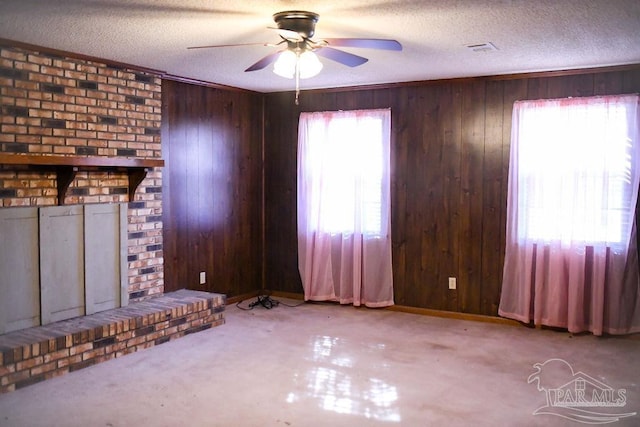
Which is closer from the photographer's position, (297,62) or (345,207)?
(297,62)

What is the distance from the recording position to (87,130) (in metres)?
4.52

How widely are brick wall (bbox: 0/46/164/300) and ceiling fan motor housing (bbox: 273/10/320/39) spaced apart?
2.03m

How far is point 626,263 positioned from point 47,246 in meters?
4.63

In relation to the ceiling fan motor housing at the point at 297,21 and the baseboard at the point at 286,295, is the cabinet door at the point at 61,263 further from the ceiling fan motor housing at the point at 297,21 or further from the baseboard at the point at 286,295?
the baseboard at the point at 286,295

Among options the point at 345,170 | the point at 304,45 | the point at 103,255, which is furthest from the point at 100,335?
the point at 345,170

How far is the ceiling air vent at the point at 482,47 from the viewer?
3998 millimetres

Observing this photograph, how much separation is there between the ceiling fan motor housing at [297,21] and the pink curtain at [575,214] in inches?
103

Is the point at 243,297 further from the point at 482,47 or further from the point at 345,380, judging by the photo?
the point at 482,47

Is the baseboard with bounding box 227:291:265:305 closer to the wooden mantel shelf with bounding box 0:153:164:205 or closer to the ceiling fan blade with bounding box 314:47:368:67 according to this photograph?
the wooden mantel shelf with bounding box 0:153:164:205

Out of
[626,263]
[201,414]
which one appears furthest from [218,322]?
[626,263]

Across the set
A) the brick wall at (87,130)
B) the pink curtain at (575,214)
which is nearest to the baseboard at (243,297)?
the brick wall at (87,130)

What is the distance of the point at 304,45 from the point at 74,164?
78.3 inches

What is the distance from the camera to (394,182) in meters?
5.80

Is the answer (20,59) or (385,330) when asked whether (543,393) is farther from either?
(20,59)
